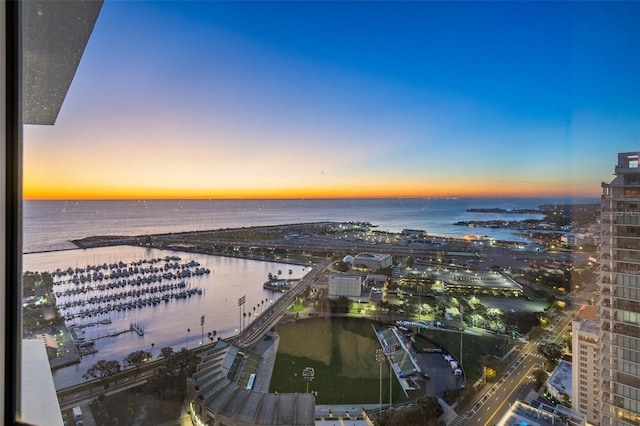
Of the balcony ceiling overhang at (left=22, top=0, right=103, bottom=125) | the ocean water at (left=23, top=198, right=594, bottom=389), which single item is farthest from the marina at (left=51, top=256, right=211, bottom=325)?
the balcony ceiling overhang at (left=22, top=0, right=103, bottom=125)

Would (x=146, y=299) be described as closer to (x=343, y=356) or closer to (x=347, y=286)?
(x=347, y=286)

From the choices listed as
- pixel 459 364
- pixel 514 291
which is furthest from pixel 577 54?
pixel 459 364

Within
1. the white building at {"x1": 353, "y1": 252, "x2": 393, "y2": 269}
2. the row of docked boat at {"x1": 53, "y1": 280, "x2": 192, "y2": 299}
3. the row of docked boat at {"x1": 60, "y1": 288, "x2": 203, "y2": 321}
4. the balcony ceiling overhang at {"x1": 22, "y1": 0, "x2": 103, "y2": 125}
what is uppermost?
the balcony ceiling overhang at {"x1": 22, "y1": 0, "x2": 103, "y2": 125}

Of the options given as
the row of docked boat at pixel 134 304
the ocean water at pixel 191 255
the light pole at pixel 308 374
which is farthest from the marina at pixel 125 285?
the light pole at pixel 308 374

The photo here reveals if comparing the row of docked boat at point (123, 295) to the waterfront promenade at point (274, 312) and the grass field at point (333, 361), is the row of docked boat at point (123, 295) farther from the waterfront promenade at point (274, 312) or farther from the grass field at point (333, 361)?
the grass field at point (333, 361)

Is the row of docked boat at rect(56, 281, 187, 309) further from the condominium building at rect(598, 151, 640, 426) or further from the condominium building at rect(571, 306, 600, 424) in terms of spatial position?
the condominium building at rect(598, 151, 640, 426)
